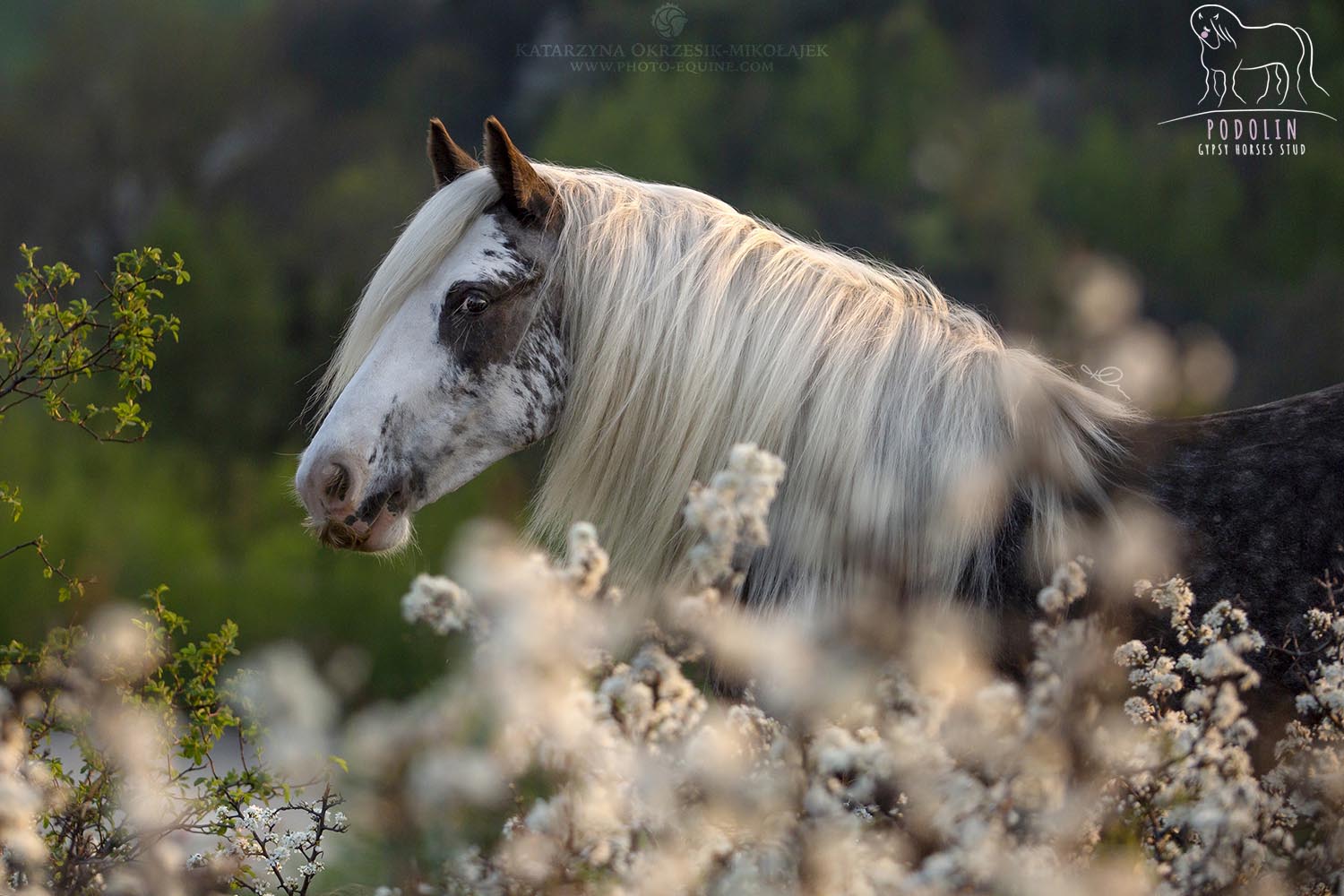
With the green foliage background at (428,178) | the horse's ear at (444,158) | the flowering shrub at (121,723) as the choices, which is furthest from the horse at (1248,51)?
the flowering shrub at (121,723)

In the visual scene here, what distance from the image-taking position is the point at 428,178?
1073 cm

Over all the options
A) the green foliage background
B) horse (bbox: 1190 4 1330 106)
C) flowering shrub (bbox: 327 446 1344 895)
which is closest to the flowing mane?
flowering shrub (bbox: 327 446 1344 895)

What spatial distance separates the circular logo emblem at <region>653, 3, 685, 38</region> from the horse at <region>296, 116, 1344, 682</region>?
329 inches

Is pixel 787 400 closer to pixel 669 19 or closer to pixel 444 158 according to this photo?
pixel 444 158

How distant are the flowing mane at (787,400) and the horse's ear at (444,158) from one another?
0.45ft

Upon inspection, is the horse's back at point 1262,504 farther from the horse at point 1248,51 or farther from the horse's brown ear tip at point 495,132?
the horse at point 1248,51

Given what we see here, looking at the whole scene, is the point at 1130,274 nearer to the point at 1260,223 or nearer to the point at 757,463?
the point at 1260,223

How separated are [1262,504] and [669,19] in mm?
8965

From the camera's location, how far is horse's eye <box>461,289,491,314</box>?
2059mm

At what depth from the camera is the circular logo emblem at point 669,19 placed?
10023mm

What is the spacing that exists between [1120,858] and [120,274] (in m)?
1.71

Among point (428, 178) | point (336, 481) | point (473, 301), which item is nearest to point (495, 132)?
point (473, 301)

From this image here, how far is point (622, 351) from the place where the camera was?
2.09 m

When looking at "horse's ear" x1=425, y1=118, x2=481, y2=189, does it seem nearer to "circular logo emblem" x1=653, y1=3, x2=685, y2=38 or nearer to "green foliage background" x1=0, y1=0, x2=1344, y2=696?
"green foliage background" x1=0, y1=0, x2=1344, y2=696
